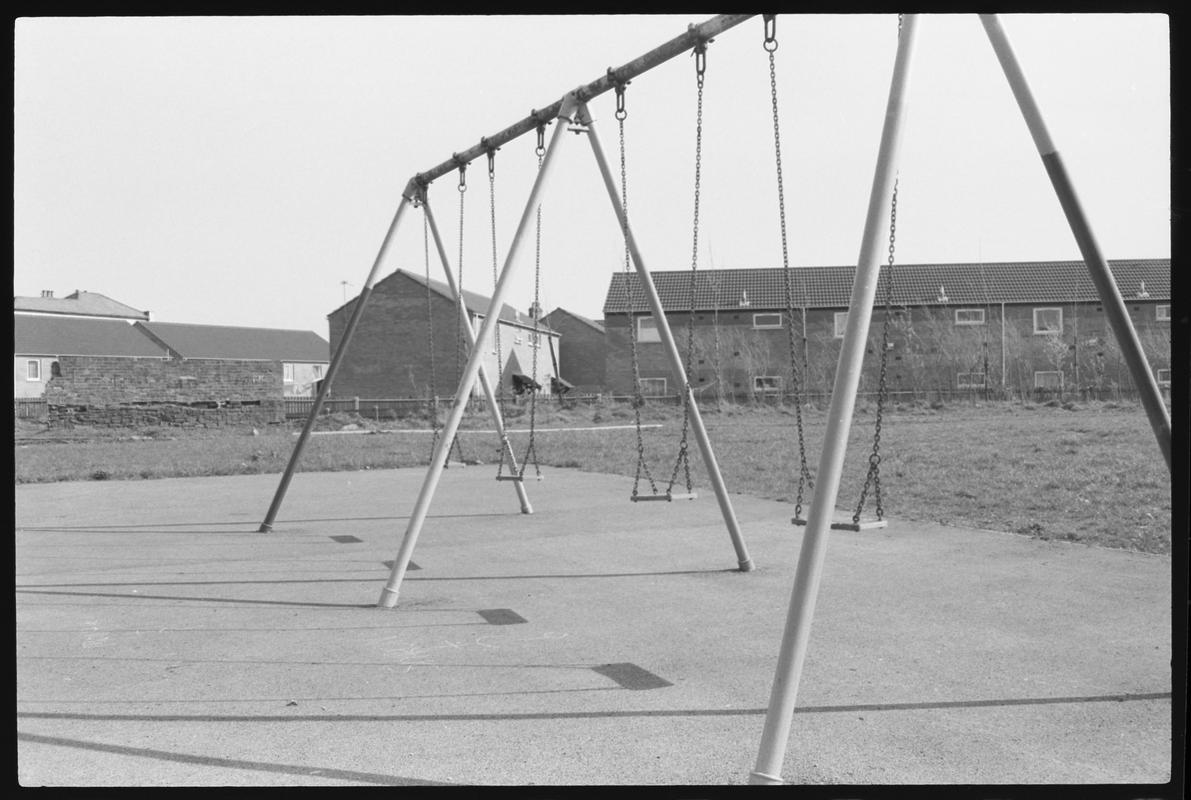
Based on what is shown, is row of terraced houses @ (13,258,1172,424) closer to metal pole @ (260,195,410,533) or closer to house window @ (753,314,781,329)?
house window @ (753,314,781,329)

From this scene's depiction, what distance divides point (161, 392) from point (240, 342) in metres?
37.7

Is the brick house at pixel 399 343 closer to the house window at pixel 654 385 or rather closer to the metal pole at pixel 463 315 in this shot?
the house window at pixel 654 385

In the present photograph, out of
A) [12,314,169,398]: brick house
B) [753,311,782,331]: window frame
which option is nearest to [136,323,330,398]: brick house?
[12,314,169,398]: brick house

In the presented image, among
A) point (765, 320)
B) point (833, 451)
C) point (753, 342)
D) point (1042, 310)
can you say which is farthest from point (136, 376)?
point (833, 451)

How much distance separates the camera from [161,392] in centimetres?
3672

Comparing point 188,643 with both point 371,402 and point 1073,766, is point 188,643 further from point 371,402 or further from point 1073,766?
point 371,402

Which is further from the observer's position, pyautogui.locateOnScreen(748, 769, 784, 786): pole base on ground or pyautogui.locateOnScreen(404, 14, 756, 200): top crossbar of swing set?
pyautogui.locateOnScreen(404, 14, 756, 200): top crossbar of swing set

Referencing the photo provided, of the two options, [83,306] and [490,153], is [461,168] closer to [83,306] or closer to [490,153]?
[490,153]

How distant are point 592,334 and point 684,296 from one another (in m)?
19.2

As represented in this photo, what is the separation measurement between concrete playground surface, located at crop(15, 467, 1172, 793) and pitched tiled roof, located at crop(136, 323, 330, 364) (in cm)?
6043

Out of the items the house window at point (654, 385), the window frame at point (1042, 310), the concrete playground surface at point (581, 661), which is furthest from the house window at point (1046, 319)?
the concrete playground surface at point (581, 661)

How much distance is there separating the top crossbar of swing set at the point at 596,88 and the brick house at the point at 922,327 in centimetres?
3069

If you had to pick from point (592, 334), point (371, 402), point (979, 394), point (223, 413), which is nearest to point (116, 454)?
point (223, 413)

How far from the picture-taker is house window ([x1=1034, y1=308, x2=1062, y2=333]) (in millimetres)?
43781
